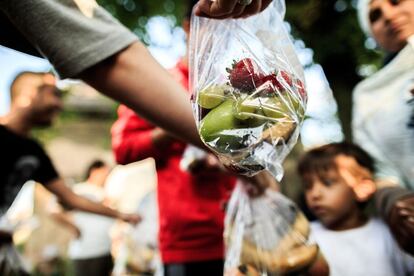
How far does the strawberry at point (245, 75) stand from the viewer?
2.42 feet

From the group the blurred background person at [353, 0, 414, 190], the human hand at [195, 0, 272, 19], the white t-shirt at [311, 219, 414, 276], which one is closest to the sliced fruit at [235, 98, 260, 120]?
the human hand at [195, 0, 272, 19]

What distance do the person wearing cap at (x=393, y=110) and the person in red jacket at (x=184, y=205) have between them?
0.59 m

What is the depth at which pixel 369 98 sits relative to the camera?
122 centimetres

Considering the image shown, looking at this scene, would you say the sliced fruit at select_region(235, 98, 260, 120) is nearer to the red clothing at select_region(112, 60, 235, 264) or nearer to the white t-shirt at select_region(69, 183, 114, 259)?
the red clothing at select_region(112, 60, 235, 264)

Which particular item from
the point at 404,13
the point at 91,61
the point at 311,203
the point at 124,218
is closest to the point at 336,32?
the point at 124,218

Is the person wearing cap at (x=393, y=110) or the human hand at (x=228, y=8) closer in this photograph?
the human hand at (x=228, y=8)

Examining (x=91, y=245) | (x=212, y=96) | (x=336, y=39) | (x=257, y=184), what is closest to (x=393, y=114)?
(x=257, y=184)

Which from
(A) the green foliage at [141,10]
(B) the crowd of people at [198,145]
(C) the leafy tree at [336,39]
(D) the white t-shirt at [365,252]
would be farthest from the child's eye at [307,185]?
(A) the green foliage at [141,10]

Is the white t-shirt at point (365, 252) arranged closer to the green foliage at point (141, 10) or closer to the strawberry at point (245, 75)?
the strawberry at point (245, 75)

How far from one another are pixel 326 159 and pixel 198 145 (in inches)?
32.6

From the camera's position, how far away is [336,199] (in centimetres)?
162

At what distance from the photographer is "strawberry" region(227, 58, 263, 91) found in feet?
2.42

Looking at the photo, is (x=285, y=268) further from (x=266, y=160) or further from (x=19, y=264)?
(x=19, y=264)

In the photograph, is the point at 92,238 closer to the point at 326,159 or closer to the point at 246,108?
the point at 326,159
